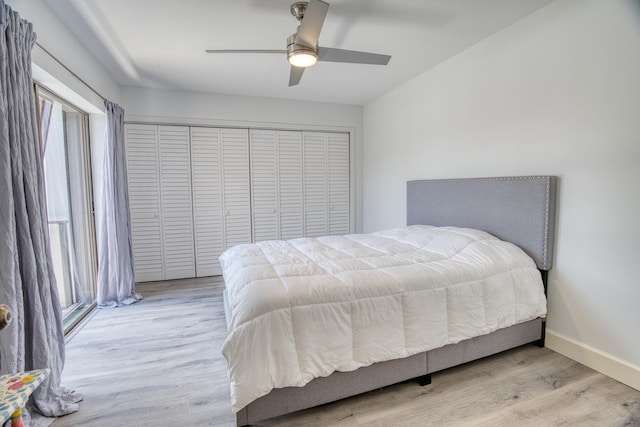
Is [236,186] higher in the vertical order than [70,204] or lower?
higher

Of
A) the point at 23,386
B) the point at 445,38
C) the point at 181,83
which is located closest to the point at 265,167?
the point at 181,83

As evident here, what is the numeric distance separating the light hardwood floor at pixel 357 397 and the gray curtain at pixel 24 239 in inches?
11.8

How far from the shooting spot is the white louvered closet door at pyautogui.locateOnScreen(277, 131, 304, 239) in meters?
4.41

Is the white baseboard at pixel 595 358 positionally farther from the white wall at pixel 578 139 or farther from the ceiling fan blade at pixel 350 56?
the ceiling fan blade at pixel 350 56

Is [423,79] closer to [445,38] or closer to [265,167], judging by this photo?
[445,38]

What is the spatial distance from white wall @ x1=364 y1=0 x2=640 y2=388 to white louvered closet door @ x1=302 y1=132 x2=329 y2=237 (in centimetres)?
215

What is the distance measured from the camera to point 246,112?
418 cm

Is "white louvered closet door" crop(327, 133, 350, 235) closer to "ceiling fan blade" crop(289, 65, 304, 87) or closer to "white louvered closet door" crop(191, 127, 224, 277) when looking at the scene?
"white louvered closet door" crop(191, 127, 224, 277)

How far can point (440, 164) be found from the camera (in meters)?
3.22

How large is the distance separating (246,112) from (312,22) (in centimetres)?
254

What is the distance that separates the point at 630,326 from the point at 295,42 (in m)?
2.76

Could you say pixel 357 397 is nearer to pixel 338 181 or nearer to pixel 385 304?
pixel 385 304

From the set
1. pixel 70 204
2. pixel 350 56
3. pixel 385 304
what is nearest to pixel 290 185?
pixel 350 56

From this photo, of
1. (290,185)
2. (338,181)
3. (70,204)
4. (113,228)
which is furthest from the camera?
(338,181)
